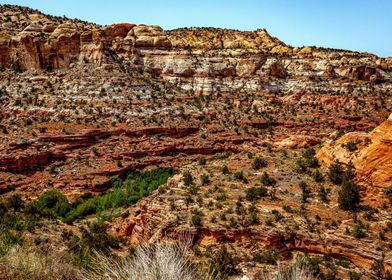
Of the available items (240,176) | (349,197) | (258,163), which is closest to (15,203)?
(240,176)

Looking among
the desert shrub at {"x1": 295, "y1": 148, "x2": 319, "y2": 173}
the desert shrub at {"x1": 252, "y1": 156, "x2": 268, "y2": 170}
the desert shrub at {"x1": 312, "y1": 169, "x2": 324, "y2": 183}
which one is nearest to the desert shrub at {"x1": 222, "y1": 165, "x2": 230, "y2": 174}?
the desert shrub at {"x1": 252, "y1": 156, "x2": 268, "y2": 170}

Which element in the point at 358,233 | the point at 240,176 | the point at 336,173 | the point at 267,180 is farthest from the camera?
the point at 240,176

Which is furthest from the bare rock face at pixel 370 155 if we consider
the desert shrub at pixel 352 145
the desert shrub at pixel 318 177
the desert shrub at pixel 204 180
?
the desert shrub at pixel 204 180

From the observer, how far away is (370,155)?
888 inches

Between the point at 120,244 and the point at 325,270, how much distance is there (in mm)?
12003

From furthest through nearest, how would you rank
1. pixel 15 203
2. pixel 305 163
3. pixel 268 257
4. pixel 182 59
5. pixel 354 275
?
pixel 182 59, pixel 15 203, pixel 305 163, pixel 268 257, pixel 354 275

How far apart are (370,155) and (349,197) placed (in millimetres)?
3464

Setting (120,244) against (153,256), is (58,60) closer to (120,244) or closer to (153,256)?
(120,244)

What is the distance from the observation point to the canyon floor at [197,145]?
19.2 meters

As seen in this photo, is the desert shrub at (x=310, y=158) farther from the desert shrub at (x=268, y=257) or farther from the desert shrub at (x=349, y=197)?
the desert shrub at (x=268, y=257)

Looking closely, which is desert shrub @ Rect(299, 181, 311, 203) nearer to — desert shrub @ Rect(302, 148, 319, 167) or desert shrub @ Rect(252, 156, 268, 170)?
desert shrub @ Rect(302, 148, 319, 167)

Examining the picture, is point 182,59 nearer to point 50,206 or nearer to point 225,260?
point 50,206

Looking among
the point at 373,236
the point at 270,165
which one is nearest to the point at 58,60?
the point at 270,165

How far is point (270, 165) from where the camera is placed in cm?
2773
